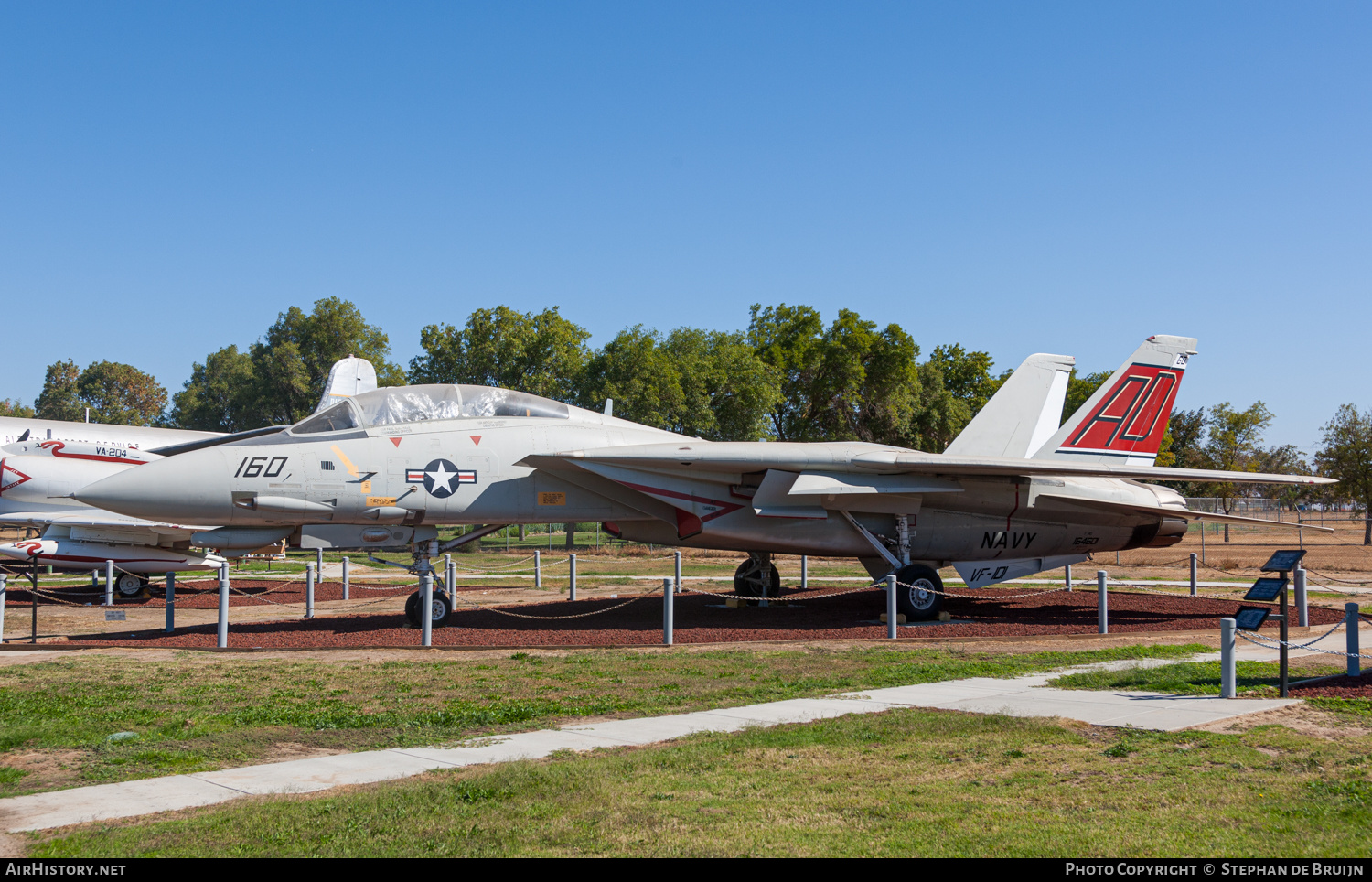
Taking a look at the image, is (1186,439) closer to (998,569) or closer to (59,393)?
(998,569)

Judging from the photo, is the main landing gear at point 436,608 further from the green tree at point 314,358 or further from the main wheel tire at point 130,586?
the green tree at point 314,358

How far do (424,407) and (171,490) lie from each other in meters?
3.62

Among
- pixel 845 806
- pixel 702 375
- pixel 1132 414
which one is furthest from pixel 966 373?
pixel 845 806

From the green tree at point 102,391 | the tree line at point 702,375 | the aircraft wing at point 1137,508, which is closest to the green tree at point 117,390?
the green tree at point 102,391

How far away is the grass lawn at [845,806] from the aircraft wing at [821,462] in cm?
781

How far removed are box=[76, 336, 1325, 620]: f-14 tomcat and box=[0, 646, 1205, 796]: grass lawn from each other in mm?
2394

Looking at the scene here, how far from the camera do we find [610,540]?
48188 millimetres

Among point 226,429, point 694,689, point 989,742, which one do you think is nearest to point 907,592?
point 694,689

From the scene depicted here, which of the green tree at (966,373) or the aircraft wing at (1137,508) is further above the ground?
the green tree at (966,373)

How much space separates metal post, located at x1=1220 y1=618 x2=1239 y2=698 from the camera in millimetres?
9000

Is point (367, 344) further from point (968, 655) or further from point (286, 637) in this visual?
point (968, 655)

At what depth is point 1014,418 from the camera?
63.9 feet

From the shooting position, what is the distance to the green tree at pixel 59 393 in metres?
84.1
